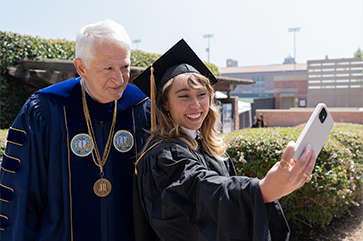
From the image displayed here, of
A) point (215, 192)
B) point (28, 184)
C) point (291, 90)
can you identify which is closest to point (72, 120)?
point (28, 184)

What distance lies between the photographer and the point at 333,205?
3631 millimetres

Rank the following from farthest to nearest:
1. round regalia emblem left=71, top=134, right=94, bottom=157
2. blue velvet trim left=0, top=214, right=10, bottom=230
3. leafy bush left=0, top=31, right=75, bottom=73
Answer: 1. leafy bush left=0, top=31, right=75, bottom=73
2. round regalia emblem left=71, top=134, right=94, bottom=157
3. blue velvet trim left=0, top=214, right=10, bottom=230

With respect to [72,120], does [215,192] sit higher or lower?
lower

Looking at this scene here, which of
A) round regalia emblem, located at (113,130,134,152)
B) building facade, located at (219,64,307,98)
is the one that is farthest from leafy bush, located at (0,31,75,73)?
building facade, located at (219,64,307,98)

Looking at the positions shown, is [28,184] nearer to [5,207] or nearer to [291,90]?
[5,207]

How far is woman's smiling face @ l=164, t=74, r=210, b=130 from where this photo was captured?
5.65 feet

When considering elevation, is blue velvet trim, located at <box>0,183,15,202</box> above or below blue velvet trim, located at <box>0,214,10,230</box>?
above

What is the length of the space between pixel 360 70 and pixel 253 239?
3320 cm

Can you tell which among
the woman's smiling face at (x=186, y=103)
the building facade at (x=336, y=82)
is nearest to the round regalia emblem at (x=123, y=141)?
the woman's smiling face at (x=186, y=103)

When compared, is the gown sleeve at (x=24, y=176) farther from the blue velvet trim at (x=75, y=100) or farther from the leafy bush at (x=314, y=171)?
the leafy bush at (x=314, y=171)

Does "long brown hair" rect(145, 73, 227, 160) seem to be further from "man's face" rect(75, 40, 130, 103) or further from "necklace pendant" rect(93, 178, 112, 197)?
"necklace pendant" rect(93, 178, 112, 197)

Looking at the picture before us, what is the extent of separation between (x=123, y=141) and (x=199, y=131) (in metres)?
0.53

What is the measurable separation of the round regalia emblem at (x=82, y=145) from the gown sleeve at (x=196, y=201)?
41 centimetres

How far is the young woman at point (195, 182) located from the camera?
45.9 inches
